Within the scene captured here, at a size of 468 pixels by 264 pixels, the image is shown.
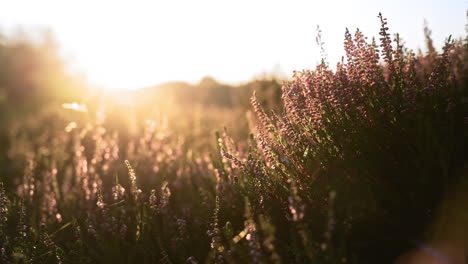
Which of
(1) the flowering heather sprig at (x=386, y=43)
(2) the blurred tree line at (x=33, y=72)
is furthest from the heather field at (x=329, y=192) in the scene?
(2) the blurred tree line at (x=33, y=72)

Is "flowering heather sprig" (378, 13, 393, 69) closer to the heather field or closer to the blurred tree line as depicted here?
the heather field

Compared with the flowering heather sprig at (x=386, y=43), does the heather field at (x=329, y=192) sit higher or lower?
lower

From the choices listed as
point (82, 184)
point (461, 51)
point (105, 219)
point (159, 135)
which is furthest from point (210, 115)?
point (461, 51)

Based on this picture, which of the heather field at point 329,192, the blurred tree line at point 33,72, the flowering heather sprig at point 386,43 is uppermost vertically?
the blurred tree line at point 33,72

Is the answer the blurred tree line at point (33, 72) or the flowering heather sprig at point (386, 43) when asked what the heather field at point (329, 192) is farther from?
the blurred tree line at point (33, 72)

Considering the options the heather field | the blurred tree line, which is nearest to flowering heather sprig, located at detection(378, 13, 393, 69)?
the heather field

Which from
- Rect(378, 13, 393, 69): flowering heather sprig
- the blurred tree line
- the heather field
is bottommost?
the heather field

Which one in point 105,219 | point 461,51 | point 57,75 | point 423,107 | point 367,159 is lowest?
point 105,219

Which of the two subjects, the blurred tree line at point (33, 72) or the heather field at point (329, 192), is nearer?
the heather field at point (329, 192)

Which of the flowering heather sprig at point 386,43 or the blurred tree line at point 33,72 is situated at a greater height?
the blurred tree line at point 33,72

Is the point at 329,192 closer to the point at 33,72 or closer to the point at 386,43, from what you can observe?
the point at 386,43

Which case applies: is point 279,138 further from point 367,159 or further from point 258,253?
point 258,253

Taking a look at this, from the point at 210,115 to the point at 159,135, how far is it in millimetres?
4641

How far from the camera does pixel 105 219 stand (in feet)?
8.69
